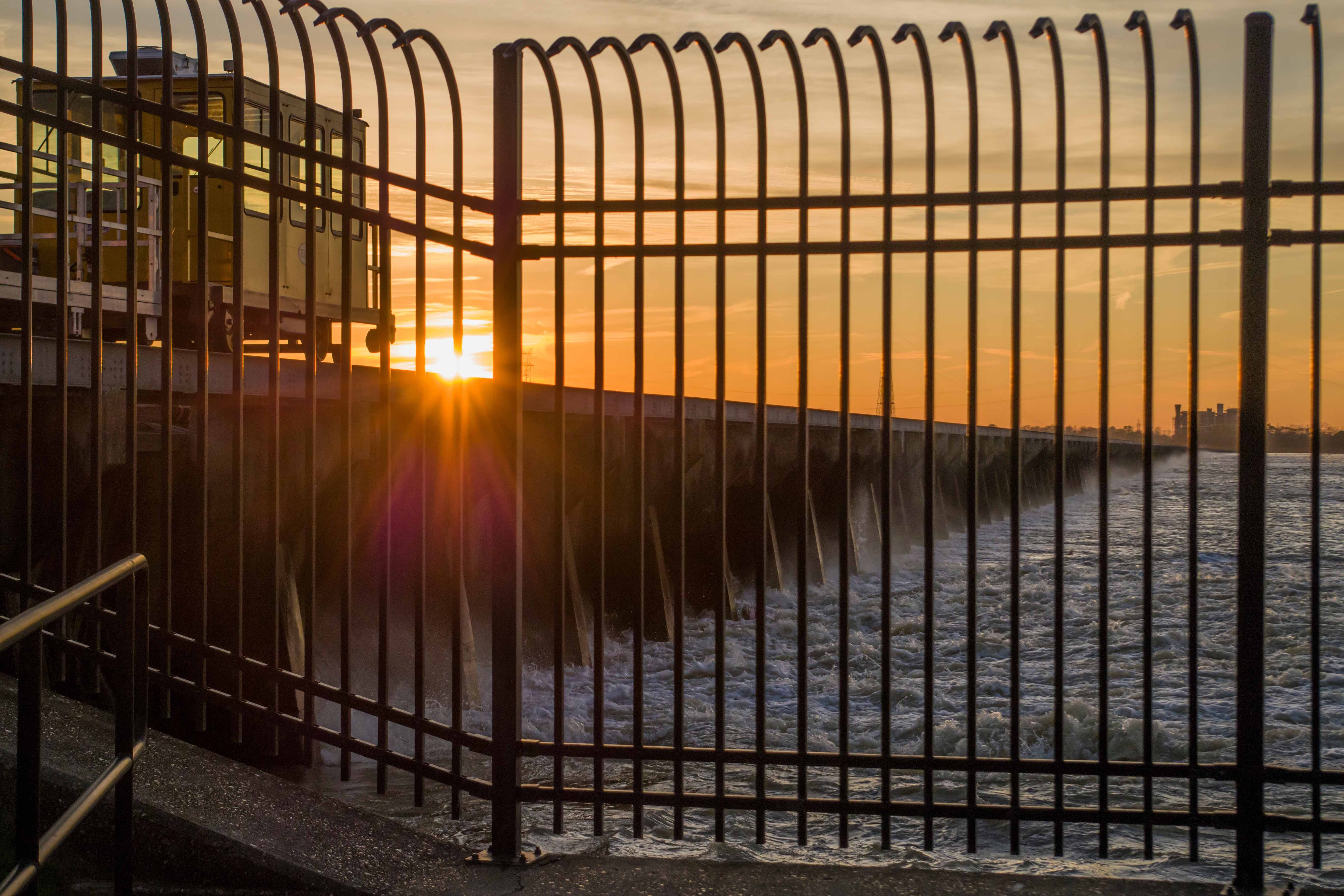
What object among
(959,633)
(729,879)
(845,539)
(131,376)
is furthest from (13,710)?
(959,633)

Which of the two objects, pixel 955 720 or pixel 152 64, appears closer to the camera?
pixel 955 720

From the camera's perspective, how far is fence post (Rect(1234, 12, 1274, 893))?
3.24 metres

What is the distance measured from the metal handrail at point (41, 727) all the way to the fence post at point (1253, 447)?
118 inches

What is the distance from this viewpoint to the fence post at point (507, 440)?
11.1 ft

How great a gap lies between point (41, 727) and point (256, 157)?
10087mm

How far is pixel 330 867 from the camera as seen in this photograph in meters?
3.17

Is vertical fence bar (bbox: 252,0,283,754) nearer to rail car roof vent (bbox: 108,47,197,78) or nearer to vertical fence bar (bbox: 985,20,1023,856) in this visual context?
vertical fence bar (bbox: 985,20,1023,856)

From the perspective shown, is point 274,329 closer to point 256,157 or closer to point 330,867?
point 330,867

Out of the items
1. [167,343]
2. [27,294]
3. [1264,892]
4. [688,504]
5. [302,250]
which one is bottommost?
[688,504]

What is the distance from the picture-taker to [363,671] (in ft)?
25.1

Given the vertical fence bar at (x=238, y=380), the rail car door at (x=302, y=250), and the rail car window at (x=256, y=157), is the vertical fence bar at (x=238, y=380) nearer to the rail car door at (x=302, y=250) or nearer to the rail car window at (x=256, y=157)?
the rail car window at (x=256, y=157)

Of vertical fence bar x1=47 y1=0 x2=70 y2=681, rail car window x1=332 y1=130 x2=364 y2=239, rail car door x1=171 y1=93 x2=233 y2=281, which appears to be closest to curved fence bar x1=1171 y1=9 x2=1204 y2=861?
vertical fence bar x1=47 y1=0 x2=70 y2=681

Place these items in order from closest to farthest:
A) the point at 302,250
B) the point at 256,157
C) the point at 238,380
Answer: the point at 238,380 → the point at 256,157 → the point at 302,250

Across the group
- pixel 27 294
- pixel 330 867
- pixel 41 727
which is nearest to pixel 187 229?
Answer: pixel 27 294
